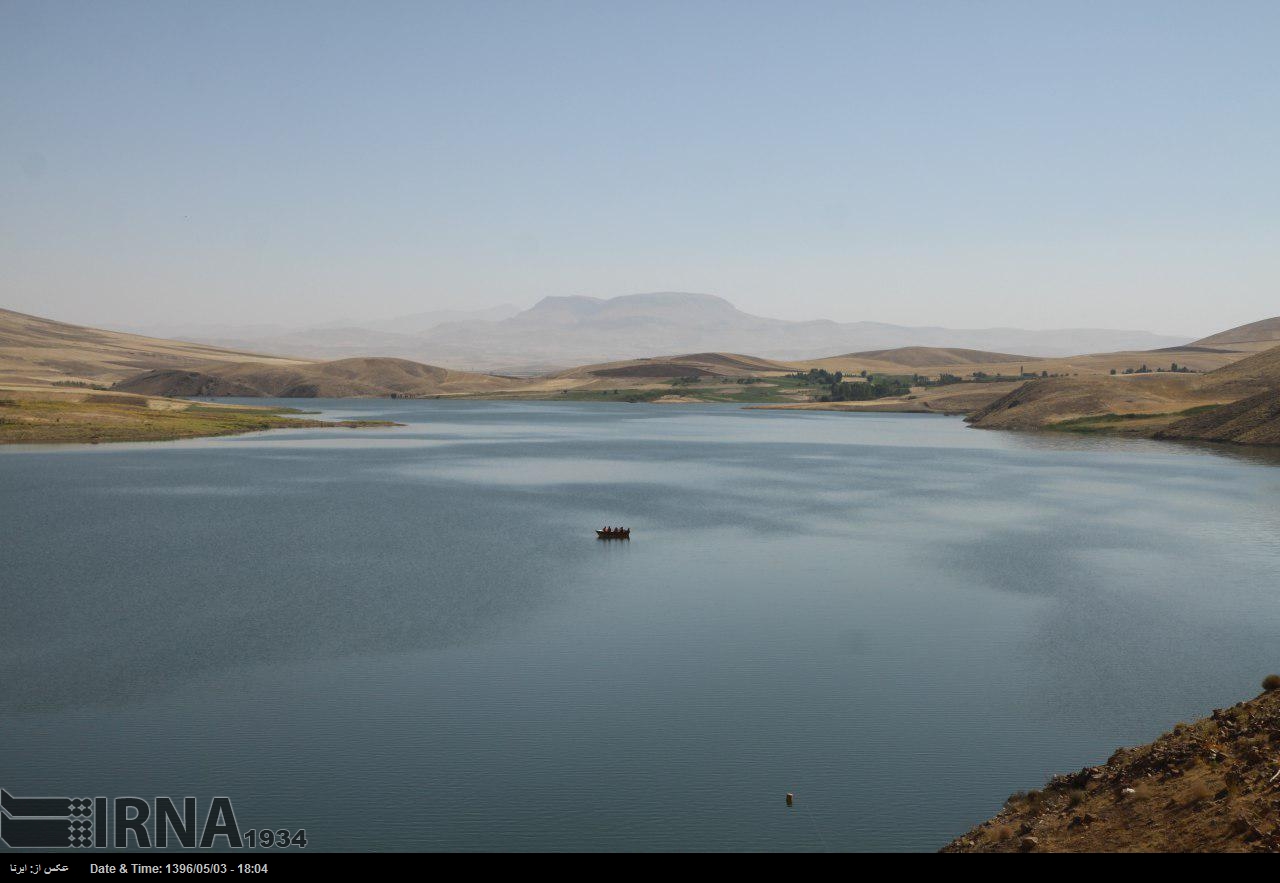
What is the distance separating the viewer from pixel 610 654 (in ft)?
115

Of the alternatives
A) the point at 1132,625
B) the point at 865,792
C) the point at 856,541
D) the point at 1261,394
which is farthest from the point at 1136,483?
the point at 865,792

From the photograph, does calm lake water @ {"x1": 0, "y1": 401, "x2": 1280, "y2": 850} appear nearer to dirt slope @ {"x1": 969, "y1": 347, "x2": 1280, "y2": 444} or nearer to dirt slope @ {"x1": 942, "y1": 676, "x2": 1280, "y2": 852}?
dirt slope @ {"x1": 942, "y1": 676, "x2": 1280, "y2": 852}

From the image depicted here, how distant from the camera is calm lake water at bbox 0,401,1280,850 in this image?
22859mm

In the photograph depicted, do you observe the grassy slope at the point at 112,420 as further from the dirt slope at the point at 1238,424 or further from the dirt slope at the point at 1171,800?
the dirt slope at the point at 1238,424

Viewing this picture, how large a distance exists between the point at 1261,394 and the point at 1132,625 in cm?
12385

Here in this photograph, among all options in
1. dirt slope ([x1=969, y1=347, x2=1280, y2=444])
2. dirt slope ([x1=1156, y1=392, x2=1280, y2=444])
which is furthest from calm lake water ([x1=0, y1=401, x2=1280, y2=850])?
dirt slope ([x1=969, y1=347, x2=1280, y2=444])

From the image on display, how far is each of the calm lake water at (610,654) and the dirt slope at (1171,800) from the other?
74.1 inches

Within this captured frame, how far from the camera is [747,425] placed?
193000 mm

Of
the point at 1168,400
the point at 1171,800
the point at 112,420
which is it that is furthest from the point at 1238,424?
the point at 112,420

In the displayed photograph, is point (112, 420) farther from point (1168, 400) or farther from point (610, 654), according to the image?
point (1168, 400)

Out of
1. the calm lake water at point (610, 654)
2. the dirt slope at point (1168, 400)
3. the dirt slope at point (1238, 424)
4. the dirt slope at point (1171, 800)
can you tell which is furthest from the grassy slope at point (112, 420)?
the dirt slope at point (1238, 424)
